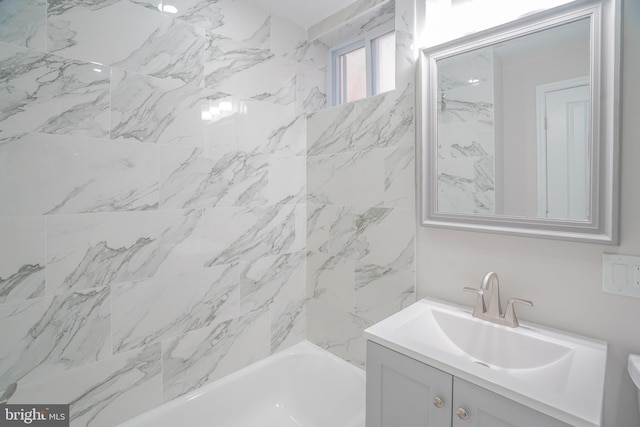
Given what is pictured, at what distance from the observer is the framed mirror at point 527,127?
110 centimetres

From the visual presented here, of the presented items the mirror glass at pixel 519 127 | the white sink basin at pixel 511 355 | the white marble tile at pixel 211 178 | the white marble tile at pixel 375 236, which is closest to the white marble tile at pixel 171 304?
the white marble tile at pixel 211 178

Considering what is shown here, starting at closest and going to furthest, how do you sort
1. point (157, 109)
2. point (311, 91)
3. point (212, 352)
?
1. point (157, 109)
2. point (212, 352)
3. point (311, 91)

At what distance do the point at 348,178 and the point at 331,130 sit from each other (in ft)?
1.18

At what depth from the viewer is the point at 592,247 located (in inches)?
45.4

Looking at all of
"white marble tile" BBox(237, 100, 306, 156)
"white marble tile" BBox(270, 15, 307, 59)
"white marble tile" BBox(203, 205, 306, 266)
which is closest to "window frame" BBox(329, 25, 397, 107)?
"white marble tile" BBox(270, 15, 307, 59)

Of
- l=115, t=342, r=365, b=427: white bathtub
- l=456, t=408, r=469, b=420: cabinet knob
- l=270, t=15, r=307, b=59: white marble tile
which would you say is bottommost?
l=115, t=342, r=365, b=427: white bathtub

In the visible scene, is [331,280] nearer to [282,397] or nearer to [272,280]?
[272,280]

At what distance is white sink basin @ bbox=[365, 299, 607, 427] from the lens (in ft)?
2.77

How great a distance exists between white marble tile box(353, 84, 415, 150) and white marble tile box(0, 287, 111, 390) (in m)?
1.55

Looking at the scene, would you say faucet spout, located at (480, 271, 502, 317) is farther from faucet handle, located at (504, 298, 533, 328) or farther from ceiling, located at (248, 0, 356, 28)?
ceiling, located at (248, 0, 356, 28)

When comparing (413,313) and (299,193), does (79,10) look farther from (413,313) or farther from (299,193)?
(413,313)

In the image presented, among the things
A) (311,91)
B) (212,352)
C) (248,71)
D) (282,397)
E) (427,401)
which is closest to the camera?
(427,401)

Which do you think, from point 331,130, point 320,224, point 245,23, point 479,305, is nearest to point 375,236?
point 320,224

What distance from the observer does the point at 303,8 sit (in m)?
1.97
